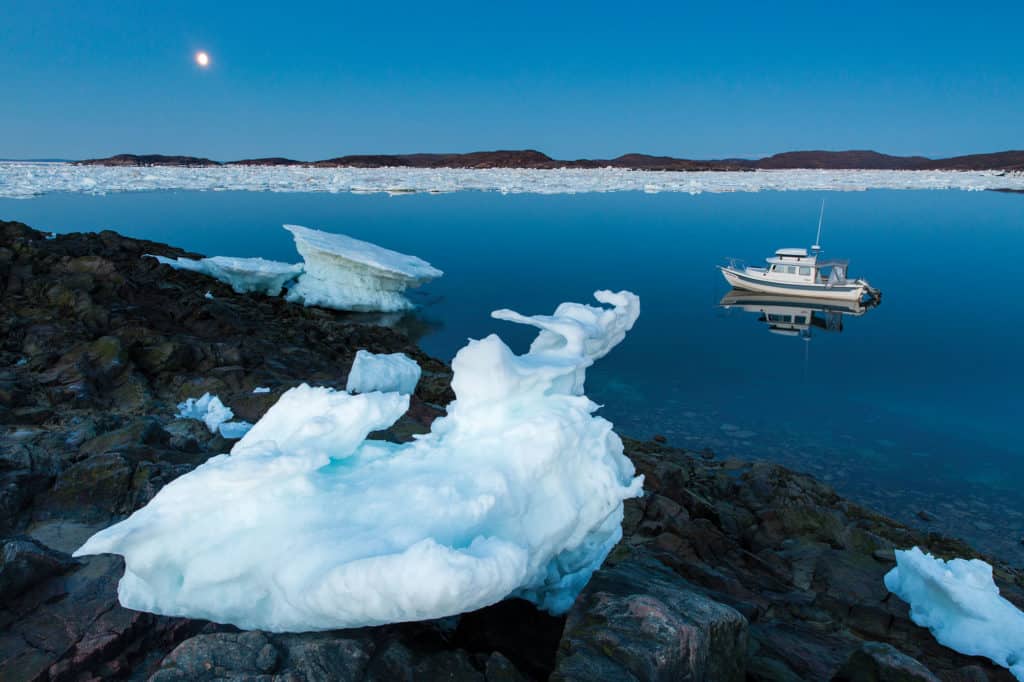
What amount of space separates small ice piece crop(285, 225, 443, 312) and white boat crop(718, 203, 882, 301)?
10.2m

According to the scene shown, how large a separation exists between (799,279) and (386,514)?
19.2 m

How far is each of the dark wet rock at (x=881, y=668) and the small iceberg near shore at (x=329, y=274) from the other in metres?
13.6

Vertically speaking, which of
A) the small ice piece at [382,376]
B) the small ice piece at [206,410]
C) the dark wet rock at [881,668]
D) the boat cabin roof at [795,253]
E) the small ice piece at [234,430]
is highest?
the small ice piece at [382,376]

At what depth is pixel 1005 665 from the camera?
4648 millimetres

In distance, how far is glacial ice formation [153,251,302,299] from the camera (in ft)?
50.7

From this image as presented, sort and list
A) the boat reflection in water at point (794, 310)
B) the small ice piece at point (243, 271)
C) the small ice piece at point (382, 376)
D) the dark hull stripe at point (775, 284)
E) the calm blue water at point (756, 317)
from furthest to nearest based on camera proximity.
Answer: the dark hull stripe at point (775, 284) < the boat reflection in water at point (794, 310) < the small ice piece at point (243, 271) < the calm blue water at point (756, 317) < the small ice piece at point (382, 376)

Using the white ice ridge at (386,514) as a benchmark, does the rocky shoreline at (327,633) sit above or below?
below

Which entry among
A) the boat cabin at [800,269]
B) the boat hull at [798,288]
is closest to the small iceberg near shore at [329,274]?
the boat hull at [798,288]

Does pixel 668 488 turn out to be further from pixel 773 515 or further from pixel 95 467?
pixel 95 467

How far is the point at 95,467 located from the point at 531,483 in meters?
3.57

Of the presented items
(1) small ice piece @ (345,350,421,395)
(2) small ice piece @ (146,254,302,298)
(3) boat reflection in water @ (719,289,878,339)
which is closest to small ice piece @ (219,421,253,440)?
(1) small ice piece @ (345,350,421,395)

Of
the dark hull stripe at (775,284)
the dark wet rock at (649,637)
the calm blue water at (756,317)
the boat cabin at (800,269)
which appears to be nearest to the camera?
the dark wet rock at (649,637)

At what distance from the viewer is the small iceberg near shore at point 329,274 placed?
15.7 meters

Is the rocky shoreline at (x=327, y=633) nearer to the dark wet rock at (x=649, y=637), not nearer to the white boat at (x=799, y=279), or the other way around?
the dark wet rock at (x=649, y=637)
